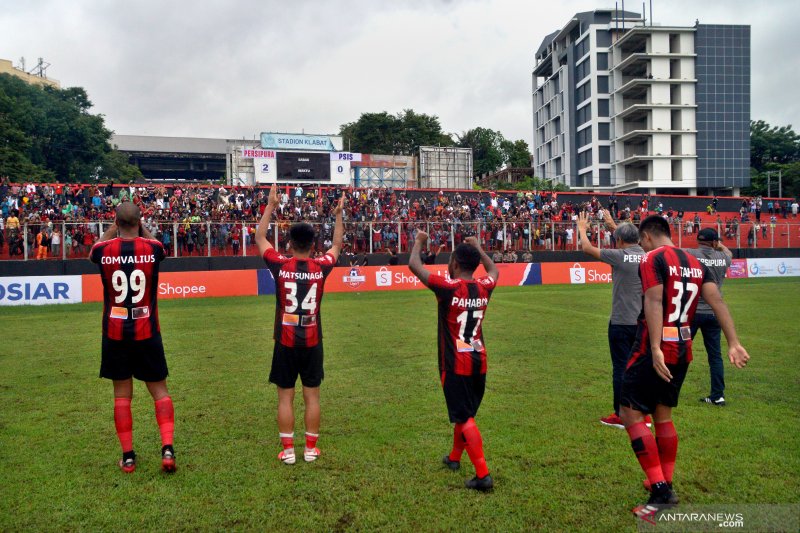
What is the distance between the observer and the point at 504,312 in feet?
56.3

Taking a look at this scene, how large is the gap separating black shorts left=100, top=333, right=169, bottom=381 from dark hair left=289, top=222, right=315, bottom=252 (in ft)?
4.88

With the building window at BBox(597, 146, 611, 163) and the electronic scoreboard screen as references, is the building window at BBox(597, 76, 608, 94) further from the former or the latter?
the electronic scoreboard screen

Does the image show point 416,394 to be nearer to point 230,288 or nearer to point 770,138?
point 230,288

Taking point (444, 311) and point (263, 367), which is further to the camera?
point (263, 367)

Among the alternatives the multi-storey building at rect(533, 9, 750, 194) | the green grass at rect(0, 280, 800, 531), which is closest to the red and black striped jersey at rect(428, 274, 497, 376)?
the green grass at rect(0, 280, 800, 531)

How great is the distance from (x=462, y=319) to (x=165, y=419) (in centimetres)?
282

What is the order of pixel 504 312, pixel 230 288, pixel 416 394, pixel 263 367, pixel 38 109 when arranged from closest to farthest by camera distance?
pixel 416 394 → pixel 263 367 → pixel 504 312 → pixel 230 288 → pixel 38 109

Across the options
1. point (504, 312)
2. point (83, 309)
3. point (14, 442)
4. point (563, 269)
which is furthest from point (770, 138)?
point (14, 442)

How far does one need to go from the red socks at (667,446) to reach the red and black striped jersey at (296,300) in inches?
115

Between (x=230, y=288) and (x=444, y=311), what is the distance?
20353mm

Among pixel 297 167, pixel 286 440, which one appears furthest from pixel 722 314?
pixel 297 167

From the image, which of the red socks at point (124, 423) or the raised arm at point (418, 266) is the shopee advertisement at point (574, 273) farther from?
the red socks at point (124, 423)

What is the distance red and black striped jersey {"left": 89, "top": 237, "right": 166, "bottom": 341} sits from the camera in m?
5.19

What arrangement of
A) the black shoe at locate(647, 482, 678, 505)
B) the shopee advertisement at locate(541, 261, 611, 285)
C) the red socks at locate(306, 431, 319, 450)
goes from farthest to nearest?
the shopee advertisement at locate(541, 261, 611, 285) < the red socks at locate(306, 431, 319, 450) < the black shoe at locate(647, 482, 678, 505)
